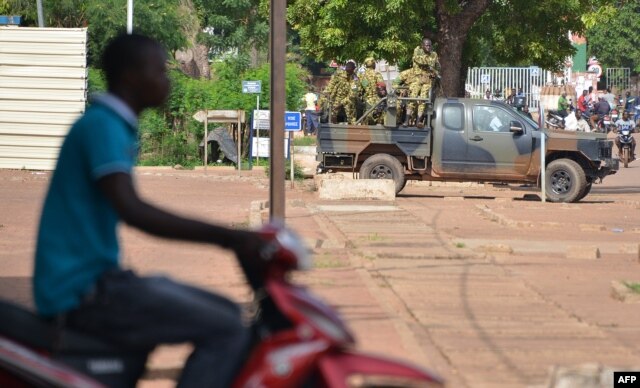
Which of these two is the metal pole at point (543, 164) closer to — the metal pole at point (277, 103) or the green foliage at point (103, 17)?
the metal pole at point (277, 103)

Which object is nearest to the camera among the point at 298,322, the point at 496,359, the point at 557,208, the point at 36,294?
the point at 298,322

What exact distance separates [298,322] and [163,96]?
40.5 inches

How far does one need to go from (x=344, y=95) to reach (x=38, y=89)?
26.7ft

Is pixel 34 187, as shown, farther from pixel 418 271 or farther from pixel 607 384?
pixel 607 384

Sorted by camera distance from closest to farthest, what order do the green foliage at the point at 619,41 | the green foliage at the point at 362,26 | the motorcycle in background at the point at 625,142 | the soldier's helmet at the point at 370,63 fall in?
the soldier's helmet at the point at 370,63 → the green foliage at the point at 362,26 → the motorcycle in background at the point at 625,142 → the green foliage at the point at 619,41

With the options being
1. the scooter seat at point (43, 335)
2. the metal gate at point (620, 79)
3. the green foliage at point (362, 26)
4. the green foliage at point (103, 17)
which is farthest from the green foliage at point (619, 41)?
the scooter seat at point (43, 335)

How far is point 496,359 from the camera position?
7449 mm

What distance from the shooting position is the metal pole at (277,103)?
1057cm

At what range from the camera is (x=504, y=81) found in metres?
45.4

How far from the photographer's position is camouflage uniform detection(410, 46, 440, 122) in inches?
915

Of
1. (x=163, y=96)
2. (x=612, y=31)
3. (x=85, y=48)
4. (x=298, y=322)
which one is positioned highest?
(x=612, y=31)

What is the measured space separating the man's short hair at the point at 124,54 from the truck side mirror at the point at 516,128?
1831 cm

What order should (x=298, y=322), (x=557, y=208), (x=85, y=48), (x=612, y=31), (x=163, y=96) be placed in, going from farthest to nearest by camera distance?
1. (x=612, y=31)
2. (x=85, y=48)
3. (x=557, y=208)
4. (x=163, y=96)
5. (x=298, y=322)

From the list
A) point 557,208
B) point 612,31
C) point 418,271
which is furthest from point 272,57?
point 612,31
